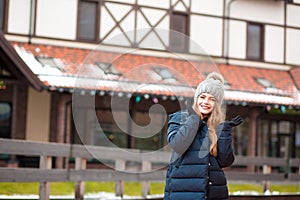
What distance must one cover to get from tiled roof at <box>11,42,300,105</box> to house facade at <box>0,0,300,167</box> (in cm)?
4

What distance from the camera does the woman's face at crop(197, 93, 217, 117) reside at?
4.27m

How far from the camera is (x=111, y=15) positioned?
19875mm

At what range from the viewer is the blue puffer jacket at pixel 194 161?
163 inches

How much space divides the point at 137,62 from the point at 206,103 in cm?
1554

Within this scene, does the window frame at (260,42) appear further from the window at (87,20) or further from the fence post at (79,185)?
the fence post at (79,185)

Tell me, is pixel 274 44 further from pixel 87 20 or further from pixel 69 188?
pixel 69 188

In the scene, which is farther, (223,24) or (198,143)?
(223,24)

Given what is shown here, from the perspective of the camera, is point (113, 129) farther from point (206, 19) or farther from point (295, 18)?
point (295, 18)

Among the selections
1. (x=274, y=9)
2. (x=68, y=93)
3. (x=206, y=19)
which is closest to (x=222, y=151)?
(x=68, y=93)

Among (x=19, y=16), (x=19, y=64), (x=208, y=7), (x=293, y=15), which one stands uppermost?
(x=293, y=15)

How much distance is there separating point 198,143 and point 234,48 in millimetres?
18258

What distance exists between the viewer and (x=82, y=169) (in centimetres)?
1129

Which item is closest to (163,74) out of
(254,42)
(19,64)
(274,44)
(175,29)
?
(175,29)

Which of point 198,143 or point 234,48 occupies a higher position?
point 234,48
